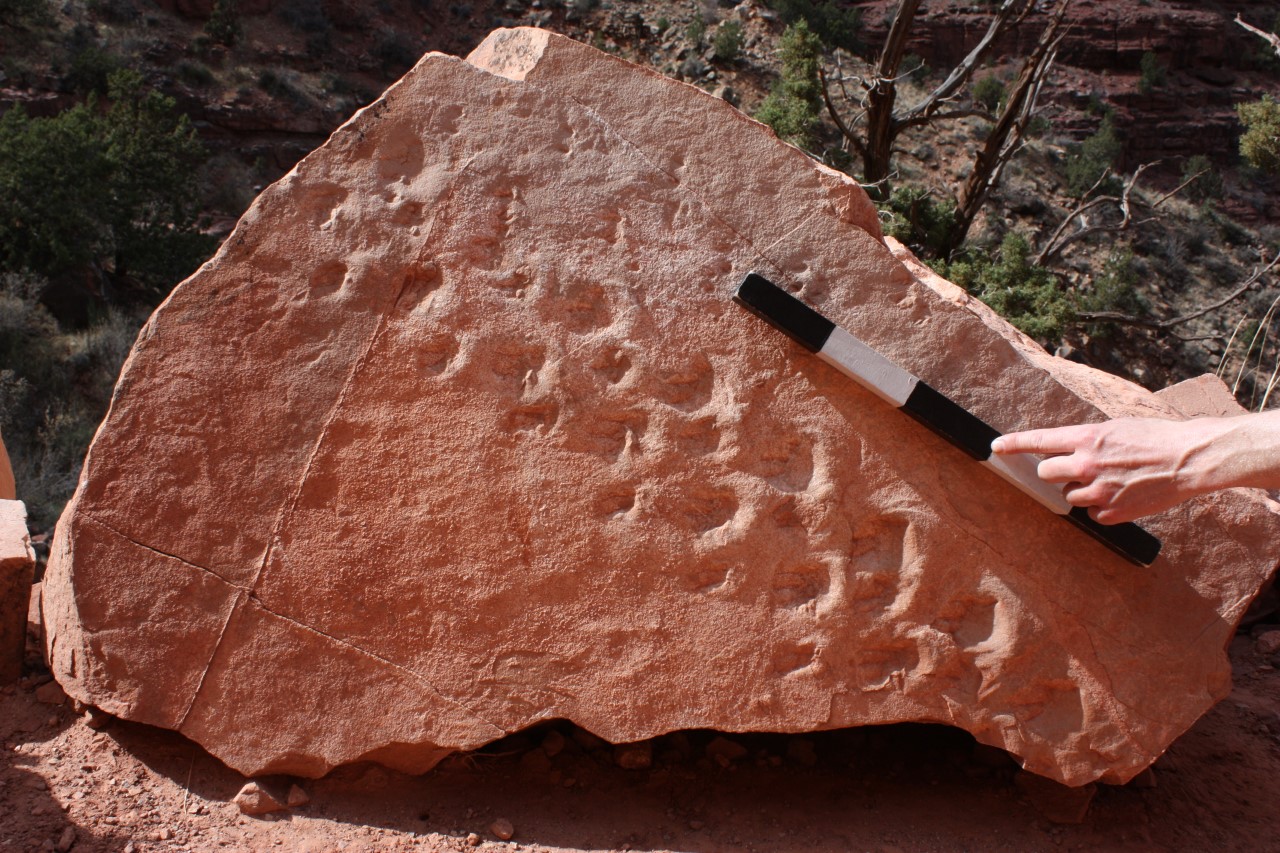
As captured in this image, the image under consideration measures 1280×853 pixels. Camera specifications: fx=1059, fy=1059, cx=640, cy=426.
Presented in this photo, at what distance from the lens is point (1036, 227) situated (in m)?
13.9

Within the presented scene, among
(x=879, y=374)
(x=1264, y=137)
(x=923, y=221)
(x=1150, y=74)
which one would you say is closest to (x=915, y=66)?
(x=1150, y=74)

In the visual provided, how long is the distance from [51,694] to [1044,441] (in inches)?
91.4

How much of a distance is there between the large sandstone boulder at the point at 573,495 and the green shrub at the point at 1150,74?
765 inches

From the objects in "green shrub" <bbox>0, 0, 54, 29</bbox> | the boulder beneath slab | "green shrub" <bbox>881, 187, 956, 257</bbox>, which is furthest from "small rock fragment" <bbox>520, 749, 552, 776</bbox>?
"green shrub" <bbox>0, 0, 54, 29</bbox>

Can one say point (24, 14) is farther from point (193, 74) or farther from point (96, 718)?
point (96, 718)

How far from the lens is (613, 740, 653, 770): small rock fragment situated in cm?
250

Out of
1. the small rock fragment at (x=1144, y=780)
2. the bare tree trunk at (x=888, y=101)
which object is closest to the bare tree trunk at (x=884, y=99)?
the bare tree trunk at (x=888, y=101)

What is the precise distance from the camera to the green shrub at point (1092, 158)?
49.4ft

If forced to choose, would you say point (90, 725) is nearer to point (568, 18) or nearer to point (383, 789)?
point (383, 789)

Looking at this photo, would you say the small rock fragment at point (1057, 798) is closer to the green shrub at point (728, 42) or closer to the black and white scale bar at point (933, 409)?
the black and white scale bar at point (933, 409)

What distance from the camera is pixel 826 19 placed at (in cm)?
1828

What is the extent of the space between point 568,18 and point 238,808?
1752cm

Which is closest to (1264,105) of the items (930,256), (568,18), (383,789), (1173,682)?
(930,256)

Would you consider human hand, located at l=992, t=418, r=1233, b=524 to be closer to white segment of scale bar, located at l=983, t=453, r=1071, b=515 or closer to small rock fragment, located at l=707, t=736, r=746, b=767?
white segment of scale bar, located at l=983, t=453, r=1071, b=515
